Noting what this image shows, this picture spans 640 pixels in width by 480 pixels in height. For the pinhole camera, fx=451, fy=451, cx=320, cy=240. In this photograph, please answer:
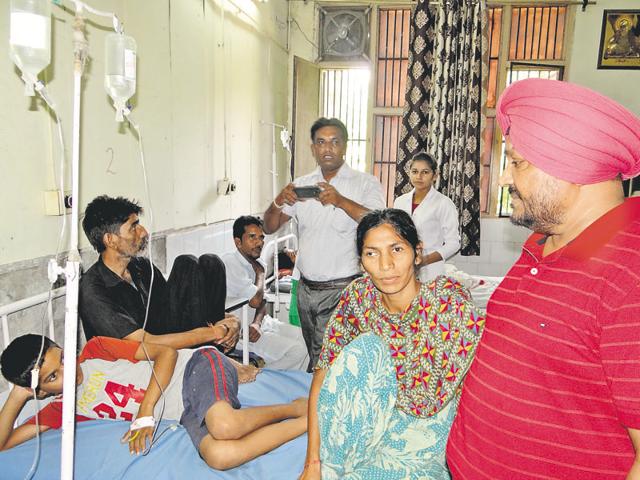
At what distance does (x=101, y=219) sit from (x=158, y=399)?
2.72 ft

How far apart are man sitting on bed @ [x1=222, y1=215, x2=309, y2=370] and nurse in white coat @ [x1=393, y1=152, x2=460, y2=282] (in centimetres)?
101

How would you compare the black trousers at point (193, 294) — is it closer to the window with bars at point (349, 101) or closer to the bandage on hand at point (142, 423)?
the bandage on hand at point (142, 423)

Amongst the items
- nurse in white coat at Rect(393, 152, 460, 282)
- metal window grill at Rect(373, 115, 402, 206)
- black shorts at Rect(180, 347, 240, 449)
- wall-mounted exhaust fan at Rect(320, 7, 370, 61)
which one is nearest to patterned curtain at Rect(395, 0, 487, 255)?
metal window grill at Rect(373, 115, 402, 206)

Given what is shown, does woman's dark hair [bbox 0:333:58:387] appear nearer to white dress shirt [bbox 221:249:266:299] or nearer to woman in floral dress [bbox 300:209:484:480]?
woman in floral dress [bbox 300:209:484:480]

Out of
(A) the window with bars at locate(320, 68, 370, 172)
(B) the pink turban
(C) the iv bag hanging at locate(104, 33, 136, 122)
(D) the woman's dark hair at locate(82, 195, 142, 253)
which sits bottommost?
(D) the woman's dark hair at locate(82, 195, 142, 253)

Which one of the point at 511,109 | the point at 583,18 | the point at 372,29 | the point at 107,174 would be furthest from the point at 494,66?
the point at 511,109

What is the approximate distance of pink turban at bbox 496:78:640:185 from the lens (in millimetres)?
789

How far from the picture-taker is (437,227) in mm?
3217

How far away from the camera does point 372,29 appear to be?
17.0 ft

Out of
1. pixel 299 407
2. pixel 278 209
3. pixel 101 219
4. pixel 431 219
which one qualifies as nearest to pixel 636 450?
pixel 299 407

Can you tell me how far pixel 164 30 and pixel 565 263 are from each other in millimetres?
2709

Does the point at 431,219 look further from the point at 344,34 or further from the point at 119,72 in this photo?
the point at 344,34

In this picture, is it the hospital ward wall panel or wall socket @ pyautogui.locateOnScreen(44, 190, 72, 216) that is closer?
the hospital ward wall panel

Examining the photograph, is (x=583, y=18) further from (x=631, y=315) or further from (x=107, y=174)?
(x=631, y=315)
